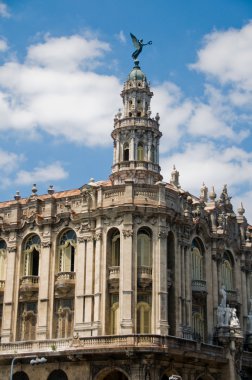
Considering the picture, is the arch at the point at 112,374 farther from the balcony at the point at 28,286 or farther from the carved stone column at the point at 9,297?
the balcony at the point at 28,286

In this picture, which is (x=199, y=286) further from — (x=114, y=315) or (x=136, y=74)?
(x=136, y=74)

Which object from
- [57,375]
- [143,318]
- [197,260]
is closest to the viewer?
[143,318]

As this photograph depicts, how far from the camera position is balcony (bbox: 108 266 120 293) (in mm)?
46000

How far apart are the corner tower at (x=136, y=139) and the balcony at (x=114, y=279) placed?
825cm

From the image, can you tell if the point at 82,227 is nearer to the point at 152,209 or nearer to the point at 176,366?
the point at 152,209

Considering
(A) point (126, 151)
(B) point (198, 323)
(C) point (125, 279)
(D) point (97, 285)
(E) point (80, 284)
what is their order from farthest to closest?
(A) point (126, 151)
(B) point (198, 323)
(E) point (80, 284)
(D) point (97, 285)
(C) point (125, 279)

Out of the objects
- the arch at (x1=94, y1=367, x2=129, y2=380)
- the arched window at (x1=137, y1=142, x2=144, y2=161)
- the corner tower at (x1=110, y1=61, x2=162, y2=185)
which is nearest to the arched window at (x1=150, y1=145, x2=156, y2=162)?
the corner tower at (x1=110, y1=61, x2=162, y2=185)

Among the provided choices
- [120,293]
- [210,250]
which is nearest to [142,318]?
[120,293]

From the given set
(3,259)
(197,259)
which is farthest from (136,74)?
(3,259)

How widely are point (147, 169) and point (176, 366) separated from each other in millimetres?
15131

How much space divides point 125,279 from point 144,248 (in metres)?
2.90

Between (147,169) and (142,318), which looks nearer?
(142,318)

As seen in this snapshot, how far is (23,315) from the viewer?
4962 centimetres

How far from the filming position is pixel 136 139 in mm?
53344
